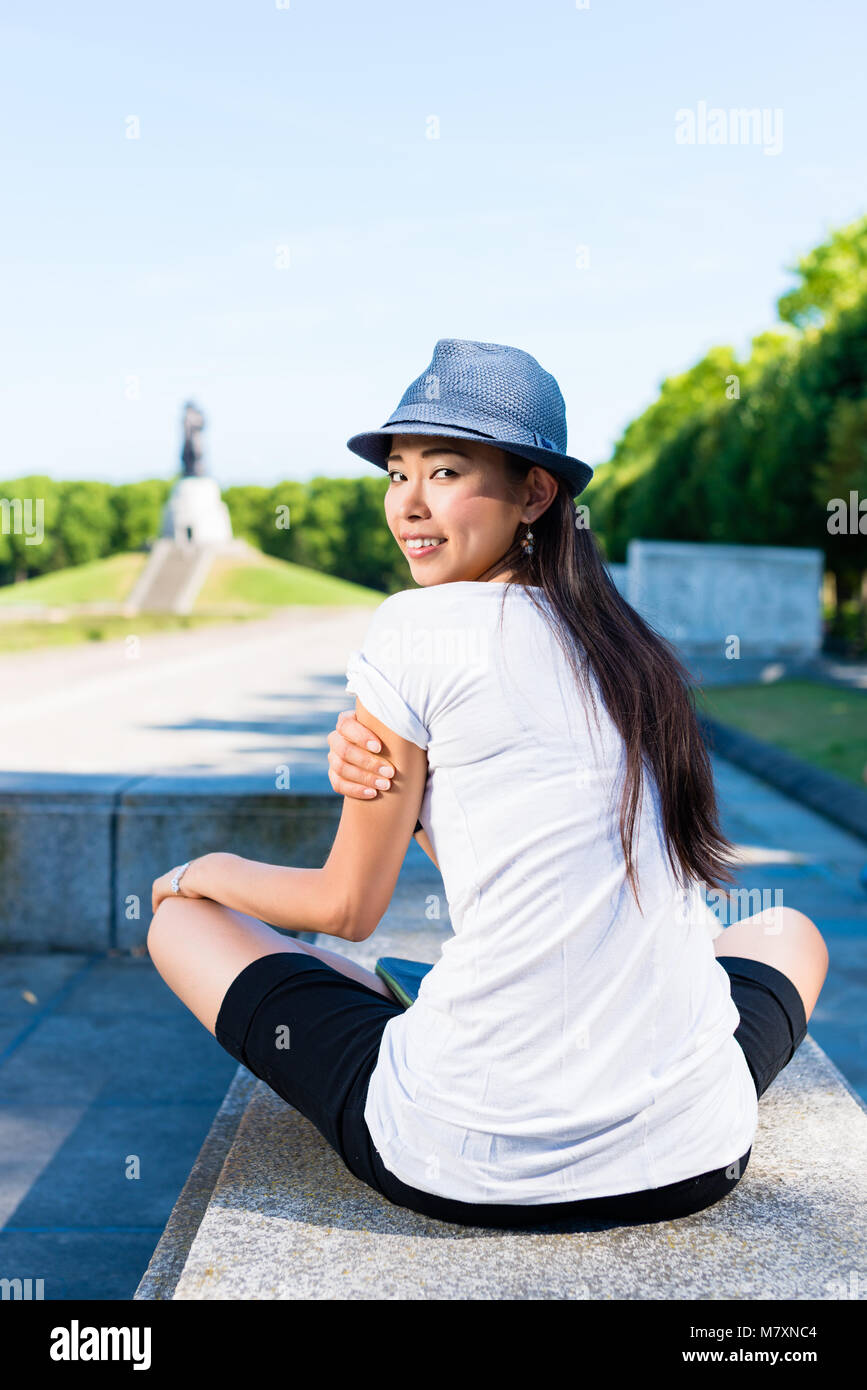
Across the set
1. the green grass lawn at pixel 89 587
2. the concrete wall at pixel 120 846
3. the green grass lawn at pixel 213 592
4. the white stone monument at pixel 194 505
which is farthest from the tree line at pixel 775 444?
the white stone monument at pixel 194 505

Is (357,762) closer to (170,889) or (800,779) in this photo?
(170,889)

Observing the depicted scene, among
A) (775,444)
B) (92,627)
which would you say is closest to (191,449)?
(92,627)

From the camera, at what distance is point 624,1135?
180 cm

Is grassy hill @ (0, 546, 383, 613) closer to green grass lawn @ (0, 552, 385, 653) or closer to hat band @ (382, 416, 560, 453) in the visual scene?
green grass lawn @ (0, 552, 385, 653)

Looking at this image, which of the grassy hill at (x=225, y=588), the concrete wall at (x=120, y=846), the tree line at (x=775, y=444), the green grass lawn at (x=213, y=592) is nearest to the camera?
the concrete wall at (x=120, y=846)

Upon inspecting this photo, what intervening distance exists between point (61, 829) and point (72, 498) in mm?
95821

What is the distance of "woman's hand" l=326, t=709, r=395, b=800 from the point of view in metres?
1.79

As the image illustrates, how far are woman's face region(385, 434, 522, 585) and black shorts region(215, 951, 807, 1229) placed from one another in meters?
0.74

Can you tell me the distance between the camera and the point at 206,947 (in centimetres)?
219

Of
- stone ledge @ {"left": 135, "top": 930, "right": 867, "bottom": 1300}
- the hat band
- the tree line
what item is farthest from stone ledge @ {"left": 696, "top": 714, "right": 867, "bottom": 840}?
the hat band

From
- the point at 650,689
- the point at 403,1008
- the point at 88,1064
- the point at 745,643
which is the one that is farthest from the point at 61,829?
the point at 745,643

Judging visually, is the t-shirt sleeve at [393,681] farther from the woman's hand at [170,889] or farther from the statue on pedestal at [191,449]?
the statue on pedestal at [191,449]

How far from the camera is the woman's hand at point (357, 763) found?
179 centimetres

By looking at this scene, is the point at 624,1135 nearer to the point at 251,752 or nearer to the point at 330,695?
the point at 251,752
